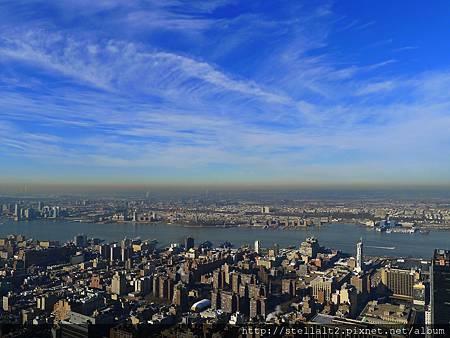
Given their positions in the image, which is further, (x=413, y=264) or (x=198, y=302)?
(x=413, y=264)

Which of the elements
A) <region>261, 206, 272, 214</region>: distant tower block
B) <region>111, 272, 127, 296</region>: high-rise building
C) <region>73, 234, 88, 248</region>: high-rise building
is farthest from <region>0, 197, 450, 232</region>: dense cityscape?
<region>111, 272, 127, 296</region>: high-rise building

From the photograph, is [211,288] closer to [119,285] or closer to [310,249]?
[119,285]

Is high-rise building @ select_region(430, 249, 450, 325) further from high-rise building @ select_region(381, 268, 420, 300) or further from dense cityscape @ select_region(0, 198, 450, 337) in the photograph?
high-rise building @ select_region(381, 268, 420, 300)

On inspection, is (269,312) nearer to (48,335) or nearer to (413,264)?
(48,335)

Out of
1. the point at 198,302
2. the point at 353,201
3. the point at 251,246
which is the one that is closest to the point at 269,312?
the point at 198,302

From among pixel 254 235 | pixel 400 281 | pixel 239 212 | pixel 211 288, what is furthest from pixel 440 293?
pixel 239 212

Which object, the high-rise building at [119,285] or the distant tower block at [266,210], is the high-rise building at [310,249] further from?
the distant tower block at [266,210]
